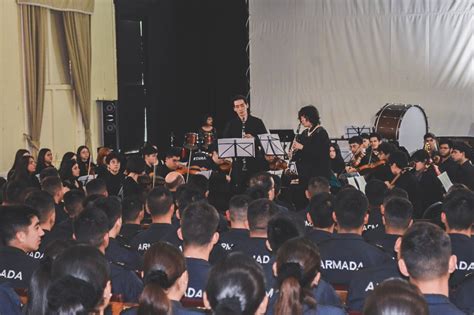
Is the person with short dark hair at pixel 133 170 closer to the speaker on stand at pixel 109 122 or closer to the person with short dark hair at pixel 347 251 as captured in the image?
the person with short dark hair at pixel 347 251

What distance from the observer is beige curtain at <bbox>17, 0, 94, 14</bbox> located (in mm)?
13943

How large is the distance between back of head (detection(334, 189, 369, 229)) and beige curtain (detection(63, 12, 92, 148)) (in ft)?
33.1

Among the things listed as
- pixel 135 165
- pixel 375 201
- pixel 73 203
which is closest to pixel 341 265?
pixel 375 201

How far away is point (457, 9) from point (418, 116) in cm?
246

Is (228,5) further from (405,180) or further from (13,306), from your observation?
(13,306)

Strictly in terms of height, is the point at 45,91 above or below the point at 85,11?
below

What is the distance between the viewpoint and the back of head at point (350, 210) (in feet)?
18.5

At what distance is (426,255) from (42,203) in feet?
12.2

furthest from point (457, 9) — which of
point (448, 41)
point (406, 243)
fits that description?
point (406, 243)

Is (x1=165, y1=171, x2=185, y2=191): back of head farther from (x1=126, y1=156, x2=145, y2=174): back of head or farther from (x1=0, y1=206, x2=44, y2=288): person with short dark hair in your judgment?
(x1=0, y1=206, x2=44, y2=288): person with short dark hair

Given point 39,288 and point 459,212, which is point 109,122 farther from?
point 39,288

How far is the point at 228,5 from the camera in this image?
18.2 meters

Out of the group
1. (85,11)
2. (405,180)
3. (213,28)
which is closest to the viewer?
(405,180)

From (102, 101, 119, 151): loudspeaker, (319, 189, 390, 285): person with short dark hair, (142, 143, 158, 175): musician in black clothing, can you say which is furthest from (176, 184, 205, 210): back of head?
(102, 101, 119, 151): loudspeaker
